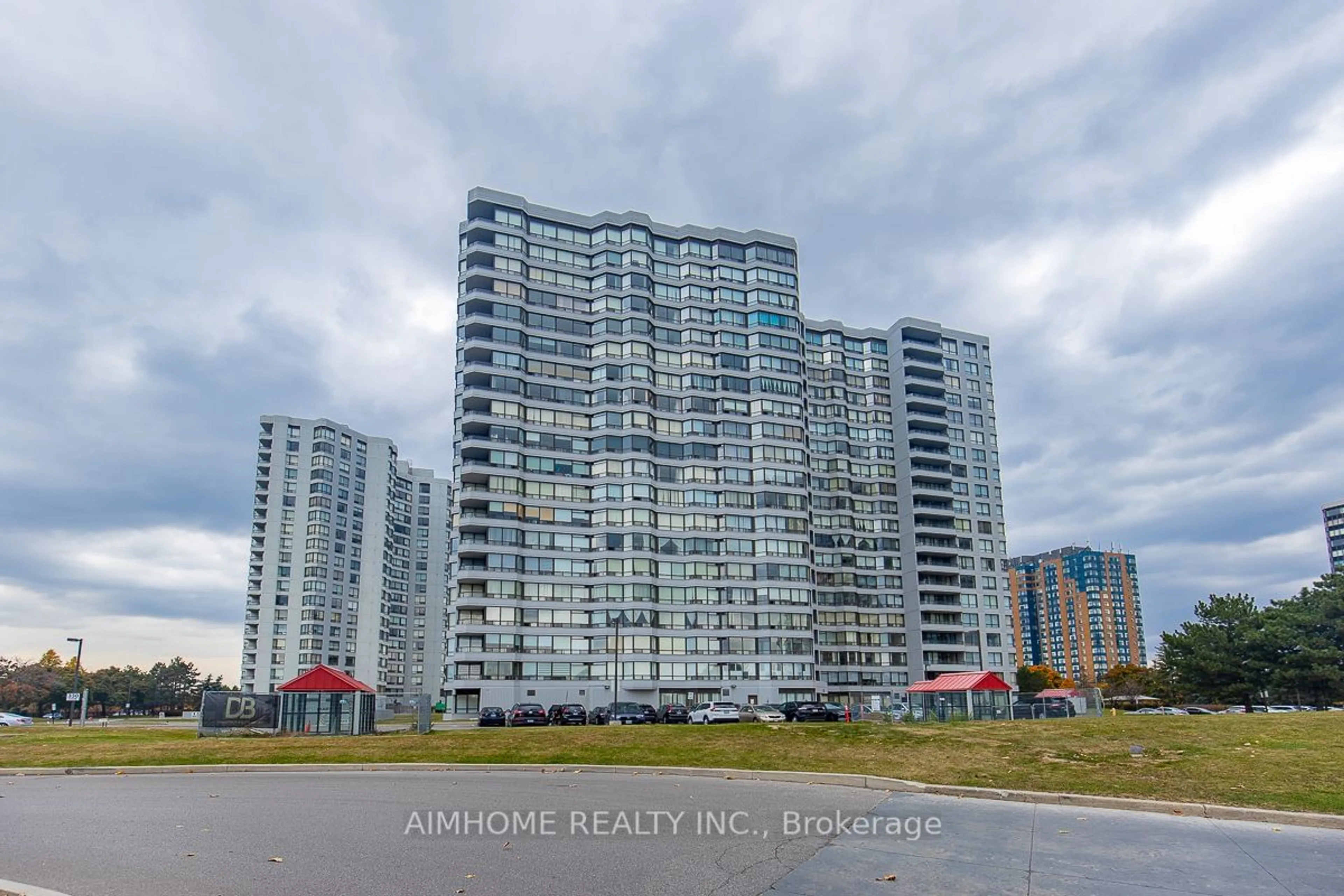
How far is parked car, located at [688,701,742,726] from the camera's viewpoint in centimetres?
5250

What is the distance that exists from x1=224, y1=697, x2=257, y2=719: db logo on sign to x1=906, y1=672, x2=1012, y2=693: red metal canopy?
111 ft

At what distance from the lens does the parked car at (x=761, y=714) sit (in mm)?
53938

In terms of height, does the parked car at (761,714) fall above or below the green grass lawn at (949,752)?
below

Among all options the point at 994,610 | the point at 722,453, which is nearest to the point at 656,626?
the point at 722,453

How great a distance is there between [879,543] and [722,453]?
100 ft

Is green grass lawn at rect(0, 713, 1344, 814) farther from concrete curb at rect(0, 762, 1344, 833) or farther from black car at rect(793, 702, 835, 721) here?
black car at rect(793, 702, 835, 721)

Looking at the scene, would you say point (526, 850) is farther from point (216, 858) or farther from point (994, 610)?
point (994, 610)

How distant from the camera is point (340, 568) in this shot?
467 ft

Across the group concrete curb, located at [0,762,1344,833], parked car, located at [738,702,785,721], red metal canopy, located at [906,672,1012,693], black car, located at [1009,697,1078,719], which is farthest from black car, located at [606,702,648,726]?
concrete curb, located at [0,762,1344,833]

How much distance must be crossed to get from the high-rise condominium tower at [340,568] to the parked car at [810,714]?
2971 inches

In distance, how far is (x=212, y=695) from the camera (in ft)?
124

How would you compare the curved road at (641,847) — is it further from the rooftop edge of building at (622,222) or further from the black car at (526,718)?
the rooftop edge of building at (622,222)

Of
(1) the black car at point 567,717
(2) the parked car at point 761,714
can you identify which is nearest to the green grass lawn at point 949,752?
(2) the parked car at point 761,714

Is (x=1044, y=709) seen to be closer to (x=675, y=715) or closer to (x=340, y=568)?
(x=675, y=715)
